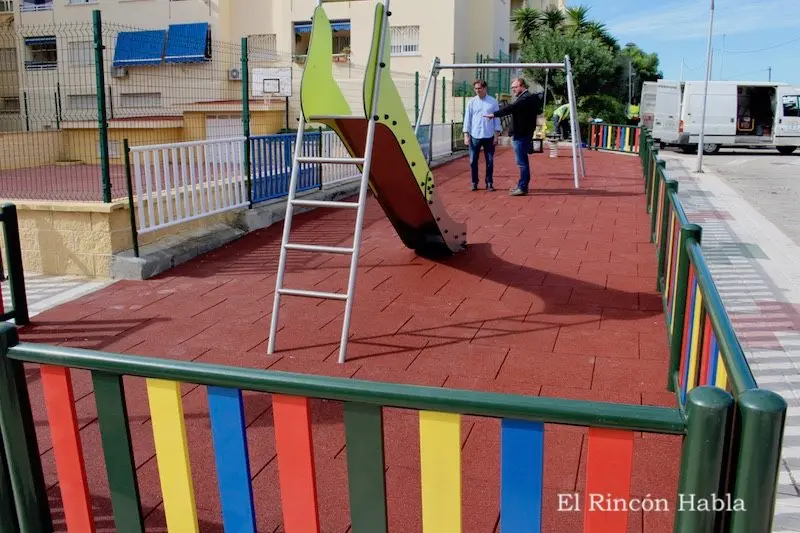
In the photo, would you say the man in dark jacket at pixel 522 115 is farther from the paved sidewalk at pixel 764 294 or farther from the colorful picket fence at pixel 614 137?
the colorful picket fence at pixel 614 137

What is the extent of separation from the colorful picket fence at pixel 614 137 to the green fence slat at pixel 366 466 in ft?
63.9

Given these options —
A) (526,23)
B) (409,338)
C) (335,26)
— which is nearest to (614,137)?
(335,26)

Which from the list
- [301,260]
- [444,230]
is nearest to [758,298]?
[444,230]

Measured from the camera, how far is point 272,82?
21828 mm

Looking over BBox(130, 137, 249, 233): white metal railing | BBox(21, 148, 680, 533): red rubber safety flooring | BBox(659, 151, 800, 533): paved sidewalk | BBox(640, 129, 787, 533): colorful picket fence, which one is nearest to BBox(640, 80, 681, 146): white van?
BBox(659, 151, 800, 533): paved sidewalk

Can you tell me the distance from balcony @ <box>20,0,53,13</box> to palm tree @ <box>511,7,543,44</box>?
21.8 meters

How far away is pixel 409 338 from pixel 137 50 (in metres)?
25.0

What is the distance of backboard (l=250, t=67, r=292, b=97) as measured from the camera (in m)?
21.4

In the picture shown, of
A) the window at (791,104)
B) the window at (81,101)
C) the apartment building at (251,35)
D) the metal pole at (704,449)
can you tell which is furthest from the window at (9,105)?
the window at (791,104)

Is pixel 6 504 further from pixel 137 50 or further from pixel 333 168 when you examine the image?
pixel 137 50

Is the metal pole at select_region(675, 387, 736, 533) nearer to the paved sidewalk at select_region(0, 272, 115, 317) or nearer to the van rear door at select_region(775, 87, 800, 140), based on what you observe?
the paved sidewalk at select_region(0, 272, 115, 317)

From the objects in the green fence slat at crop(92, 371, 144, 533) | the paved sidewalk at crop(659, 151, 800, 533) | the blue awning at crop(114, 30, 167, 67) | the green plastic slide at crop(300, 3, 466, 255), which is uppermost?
the blue awning at crop(114, 30, 167, 67)

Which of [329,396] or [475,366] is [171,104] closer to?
[475,366]

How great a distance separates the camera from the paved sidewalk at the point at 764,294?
340 centimetres
